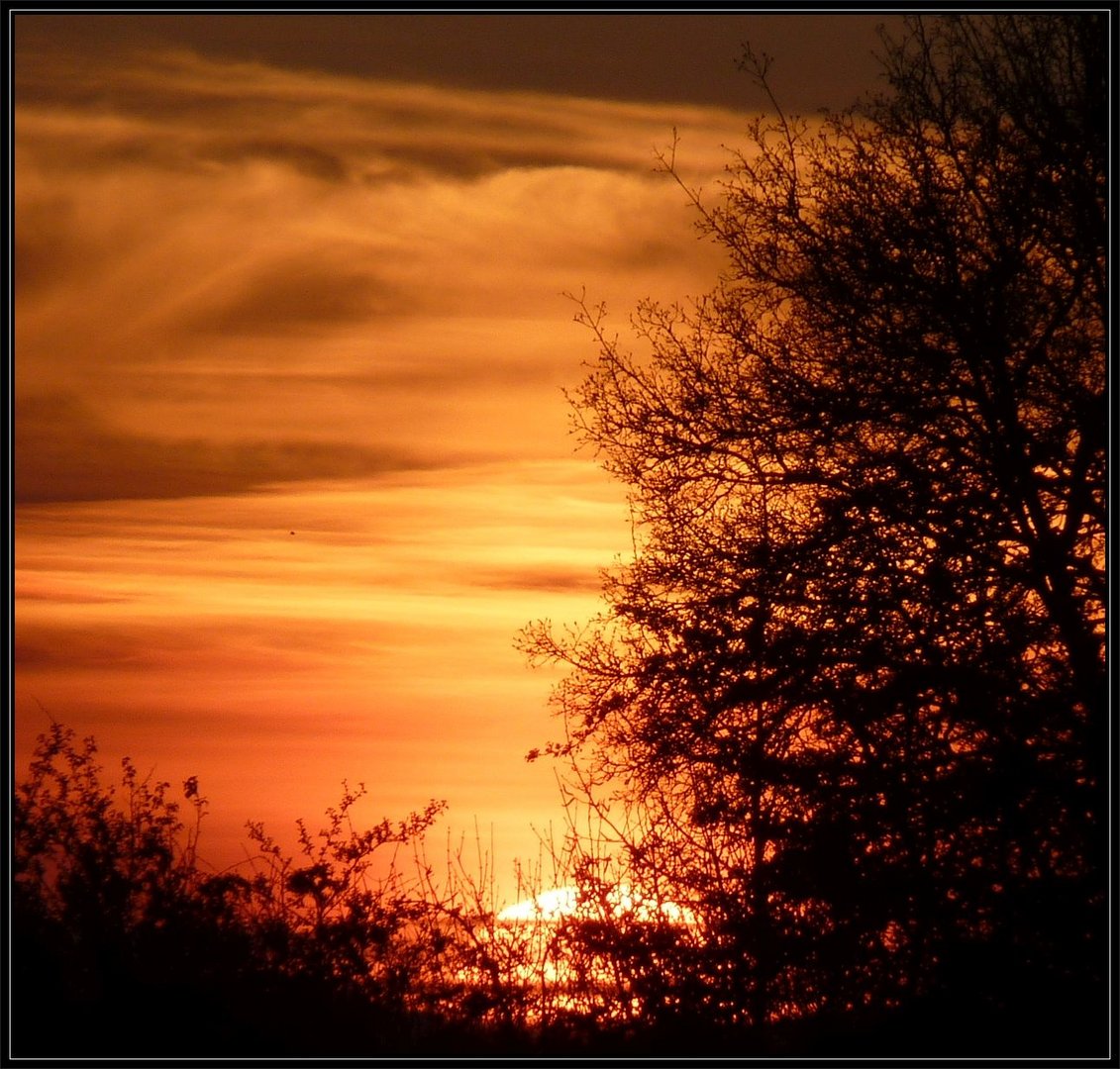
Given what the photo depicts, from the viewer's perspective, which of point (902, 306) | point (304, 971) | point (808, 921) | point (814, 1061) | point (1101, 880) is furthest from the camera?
point (902, 306)

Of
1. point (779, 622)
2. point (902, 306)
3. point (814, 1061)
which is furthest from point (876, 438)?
point (814, 1061)

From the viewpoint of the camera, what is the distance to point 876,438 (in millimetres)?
10906

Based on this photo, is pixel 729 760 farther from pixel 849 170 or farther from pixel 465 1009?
pixel 849 170

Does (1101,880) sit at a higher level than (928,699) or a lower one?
lower

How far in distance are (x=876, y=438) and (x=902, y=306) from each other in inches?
43.7

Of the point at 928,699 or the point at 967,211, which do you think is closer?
the point at 928,699

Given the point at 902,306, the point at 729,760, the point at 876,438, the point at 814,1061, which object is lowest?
the point at 814,1061

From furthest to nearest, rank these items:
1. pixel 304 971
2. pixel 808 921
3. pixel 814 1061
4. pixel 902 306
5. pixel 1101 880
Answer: pixel 902 306
pixel 808 921
pixel 1101 880
pixel 304 971
pixel 814 1061

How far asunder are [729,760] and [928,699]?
64.9 inches

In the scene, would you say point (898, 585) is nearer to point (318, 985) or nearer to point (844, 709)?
point (844, 709)

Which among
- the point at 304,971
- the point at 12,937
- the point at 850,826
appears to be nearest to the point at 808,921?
the point at 850,826

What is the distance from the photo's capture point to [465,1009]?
8883 millimetres

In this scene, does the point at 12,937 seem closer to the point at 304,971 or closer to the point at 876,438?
the point at 304,971

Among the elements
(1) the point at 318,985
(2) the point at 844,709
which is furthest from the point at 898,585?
(1) the point at 318,985
